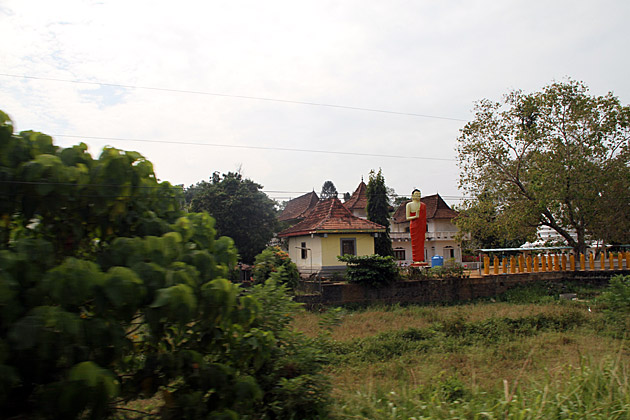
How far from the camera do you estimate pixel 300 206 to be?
41156 millimetres

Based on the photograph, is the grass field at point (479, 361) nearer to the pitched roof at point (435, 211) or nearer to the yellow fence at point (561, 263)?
the yellow fence at point (561, 263)

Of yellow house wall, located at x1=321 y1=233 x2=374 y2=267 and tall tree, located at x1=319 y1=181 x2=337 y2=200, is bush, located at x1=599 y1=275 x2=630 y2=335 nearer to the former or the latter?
yellow house wall, located at x1=321 y1=233 x2=374 y2=267

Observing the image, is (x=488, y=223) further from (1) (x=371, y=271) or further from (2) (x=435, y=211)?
(2) (x=435, y=211)

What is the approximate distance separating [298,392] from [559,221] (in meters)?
18.2

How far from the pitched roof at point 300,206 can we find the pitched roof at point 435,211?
24.2 ft

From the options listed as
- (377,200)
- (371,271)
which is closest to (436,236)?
(377,200)

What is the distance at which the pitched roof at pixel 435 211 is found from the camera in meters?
36.5

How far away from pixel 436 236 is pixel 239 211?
60.3 ft

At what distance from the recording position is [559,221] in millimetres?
18781

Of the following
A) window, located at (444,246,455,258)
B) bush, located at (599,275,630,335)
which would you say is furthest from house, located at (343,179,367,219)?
bush, located at (599,275,630,335)

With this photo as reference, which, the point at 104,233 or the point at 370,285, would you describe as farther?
the point at 370,285

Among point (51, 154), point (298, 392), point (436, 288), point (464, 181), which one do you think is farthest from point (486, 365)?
point (464, 181)

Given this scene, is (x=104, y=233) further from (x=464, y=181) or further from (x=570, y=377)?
(x=464, y=181)

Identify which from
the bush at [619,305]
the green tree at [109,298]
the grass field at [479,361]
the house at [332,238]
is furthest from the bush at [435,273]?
the green tree at [109,298]
